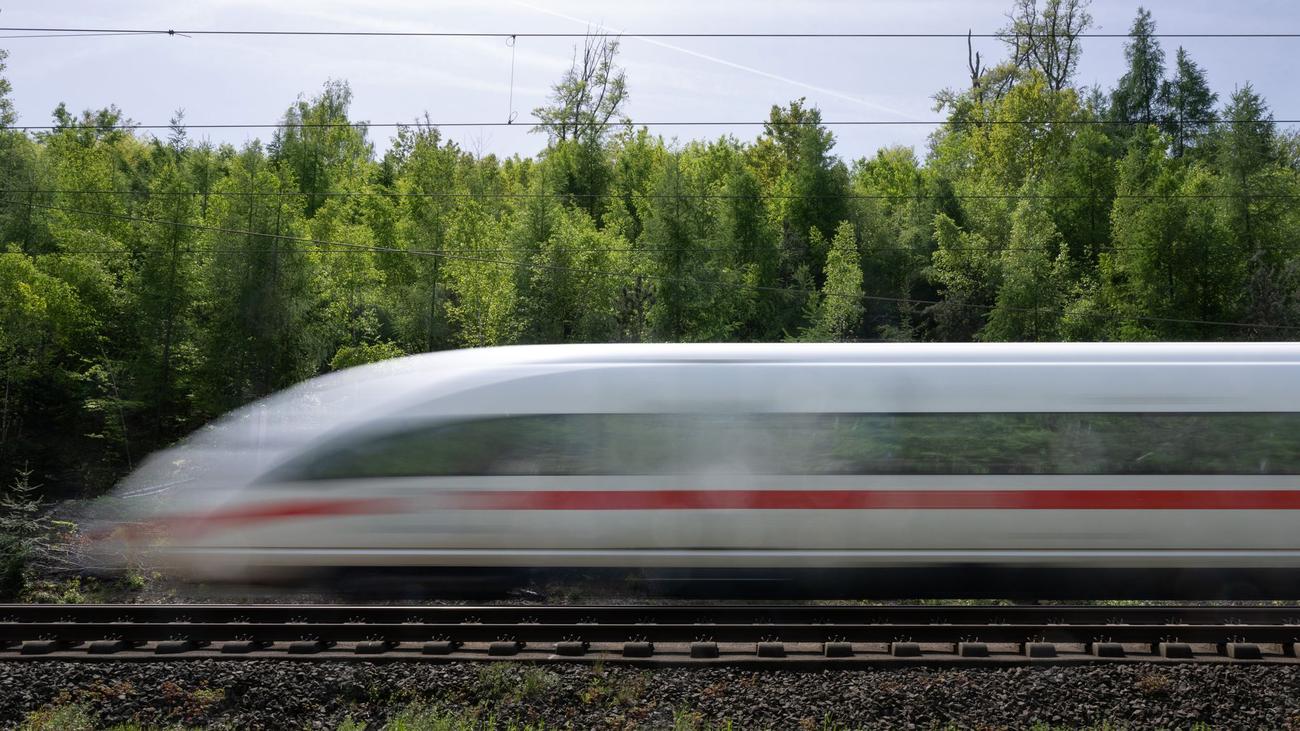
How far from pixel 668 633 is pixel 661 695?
96cm

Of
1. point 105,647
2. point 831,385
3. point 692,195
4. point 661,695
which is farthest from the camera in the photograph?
point 692,195

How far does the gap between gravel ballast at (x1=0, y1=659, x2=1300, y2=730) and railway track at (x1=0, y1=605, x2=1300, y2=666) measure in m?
0.22

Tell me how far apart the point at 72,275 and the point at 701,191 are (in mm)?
26591

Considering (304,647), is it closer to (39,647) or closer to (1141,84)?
(39,647)

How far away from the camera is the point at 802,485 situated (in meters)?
7.72

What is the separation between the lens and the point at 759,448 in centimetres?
779

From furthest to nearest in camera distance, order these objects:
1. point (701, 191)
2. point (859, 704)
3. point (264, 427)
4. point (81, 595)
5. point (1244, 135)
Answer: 1. point (701, 191)
2. point (1244, 135)
3. point (81, 595)
4. point (264, 427)
5. point (859, 704)

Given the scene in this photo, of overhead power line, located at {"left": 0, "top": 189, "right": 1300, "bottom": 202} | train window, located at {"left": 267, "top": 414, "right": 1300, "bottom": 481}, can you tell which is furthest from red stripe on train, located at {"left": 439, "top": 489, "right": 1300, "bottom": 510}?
overhead power line, located at {"left": 0, "top": 189, "right": 1300, "bottom": 202}

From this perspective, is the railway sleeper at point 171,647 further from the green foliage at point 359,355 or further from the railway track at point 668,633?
the green foliage at point 359,355

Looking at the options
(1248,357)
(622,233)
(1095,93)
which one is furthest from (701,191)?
(1095,93)

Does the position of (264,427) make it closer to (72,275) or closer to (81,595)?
(81,595)

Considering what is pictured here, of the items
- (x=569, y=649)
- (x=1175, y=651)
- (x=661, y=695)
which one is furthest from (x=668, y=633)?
(x=1175, y=651)

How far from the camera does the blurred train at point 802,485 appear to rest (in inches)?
304

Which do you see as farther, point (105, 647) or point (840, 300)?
point (840, 300)
